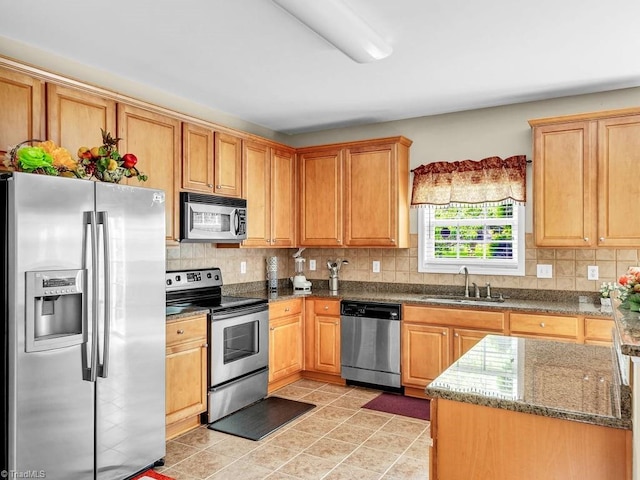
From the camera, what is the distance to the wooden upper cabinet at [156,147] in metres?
3.24

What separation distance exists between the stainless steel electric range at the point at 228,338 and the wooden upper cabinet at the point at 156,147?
0.57 meters

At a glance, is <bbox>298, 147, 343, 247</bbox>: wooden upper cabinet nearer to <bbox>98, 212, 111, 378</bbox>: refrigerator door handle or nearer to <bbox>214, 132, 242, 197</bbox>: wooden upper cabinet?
<bbox>214, 132, 242, 197</bbox>: wooden upper cabinet

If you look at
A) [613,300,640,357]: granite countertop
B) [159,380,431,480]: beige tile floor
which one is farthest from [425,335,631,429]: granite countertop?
[159,380,431,480]: beige tile floor

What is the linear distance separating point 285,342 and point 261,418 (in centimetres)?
87

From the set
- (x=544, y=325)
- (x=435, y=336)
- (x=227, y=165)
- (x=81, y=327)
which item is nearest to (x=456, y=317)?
(x=435, y=336)

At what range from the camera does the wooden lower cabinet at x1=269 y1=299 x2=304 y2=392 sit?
13.8 feet

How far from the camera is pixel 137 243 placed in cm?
274

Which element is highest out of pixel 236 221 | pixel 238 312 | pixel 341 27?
pixel 341 27

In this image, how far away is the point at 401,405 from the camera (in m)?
3.94

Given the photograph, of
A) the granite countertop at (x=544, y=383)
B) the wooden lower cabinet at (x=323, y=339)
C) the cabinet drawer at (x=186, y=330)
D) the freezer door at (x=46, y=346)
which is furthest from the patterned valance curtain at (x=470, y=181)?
the freezer door at (x=46, y=346)

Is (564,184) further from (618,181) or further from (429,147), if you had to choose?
(429,147)

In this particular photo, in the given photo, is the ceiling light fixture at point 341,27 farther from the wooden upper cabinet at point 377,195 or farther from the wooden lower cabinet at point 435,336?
the wooden lower cabinet at point 435,336

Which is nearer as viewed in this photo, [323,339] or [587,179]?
[587,179]

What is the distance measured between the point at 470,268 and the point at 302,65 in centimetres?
241
